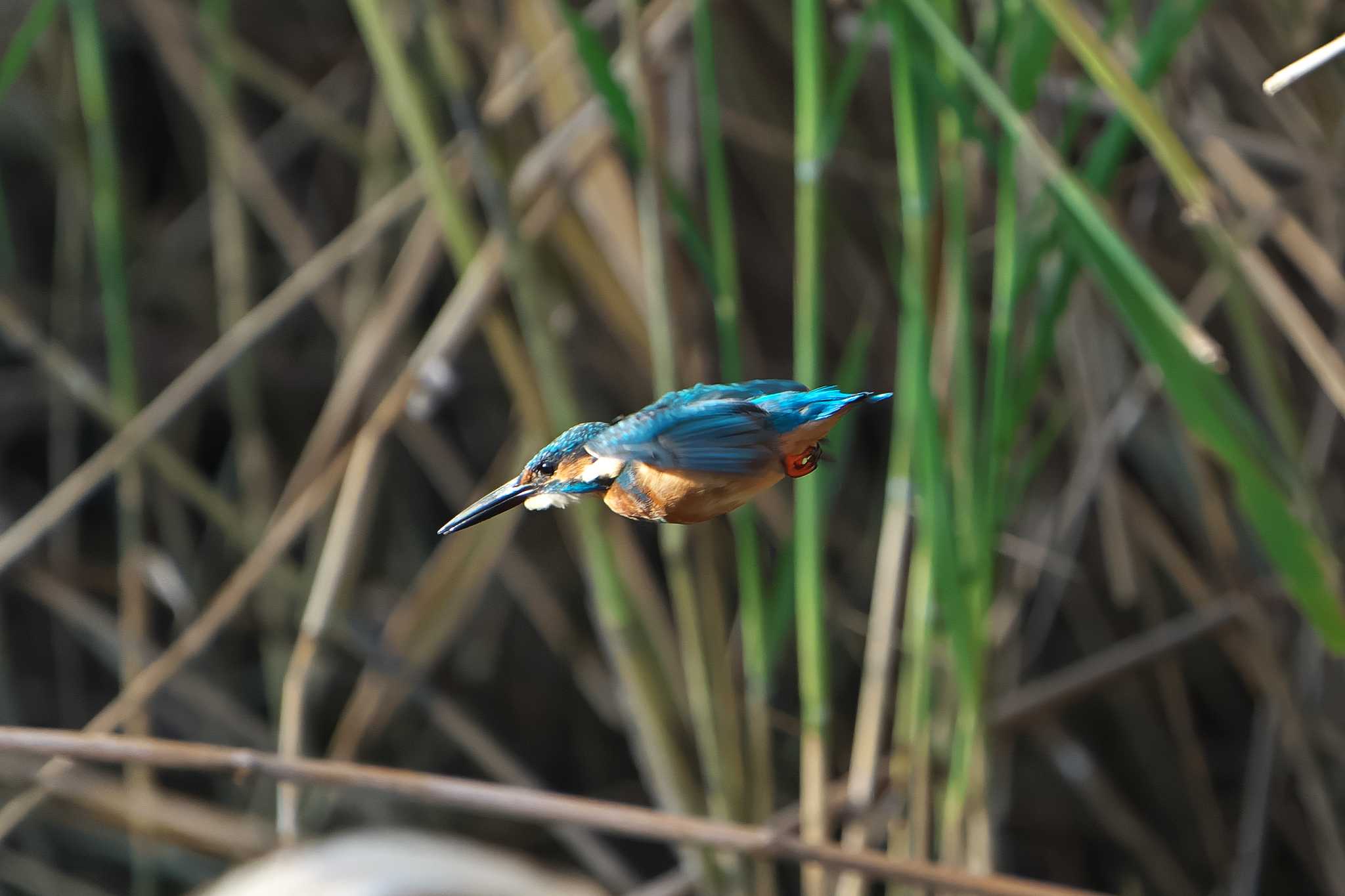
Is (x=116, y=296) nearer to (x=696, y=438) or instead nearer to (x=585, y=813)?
(x=585, y=813)

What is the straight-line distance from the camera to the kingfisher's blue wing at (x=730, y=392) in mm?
361

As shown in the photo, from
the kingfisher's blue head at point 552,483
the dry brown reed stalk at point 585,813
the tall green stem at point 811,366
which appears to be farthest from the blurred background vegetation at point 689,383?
the kingfisher's blue head at point 552,483

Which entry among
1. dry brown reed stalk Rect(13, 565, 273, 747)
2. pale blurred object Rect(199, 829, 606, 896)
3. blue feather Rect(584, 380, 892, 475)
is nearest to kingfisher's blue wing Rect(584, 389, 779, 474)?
blue feather Rect(584, 380, 892, 475)

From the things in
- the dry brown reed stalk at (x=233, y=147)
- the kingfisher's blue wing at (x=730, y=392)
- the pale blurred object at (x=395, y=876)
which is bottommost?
the kingfisher's blue wing at (x=730, y=392)

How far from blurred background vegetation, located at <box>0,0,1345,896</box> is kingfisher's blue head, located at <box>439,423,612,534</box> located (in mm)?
207

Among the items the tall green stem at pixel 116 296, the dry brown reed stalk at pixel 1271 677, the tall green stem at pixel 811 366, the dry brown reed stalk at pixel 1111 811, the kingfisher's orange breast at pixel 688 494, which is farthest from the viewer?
the dry brown reed stalk at pixel 1111 811

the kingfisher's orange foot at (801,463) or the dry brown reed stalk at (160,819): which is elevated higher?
the dry brown reed stalk at (160,819)

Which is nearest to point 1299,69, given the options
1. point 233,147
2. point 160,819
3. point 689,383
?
point 689,383

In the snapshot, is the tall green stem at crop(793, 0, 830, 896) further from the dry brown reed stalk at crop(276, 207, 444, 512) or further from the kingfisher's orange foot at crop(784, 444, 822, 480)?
the dry brown reed stalk at crop(276, 207, 444, 512)

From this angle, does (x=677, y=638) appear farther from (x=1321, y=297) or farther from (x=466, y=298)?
(x=1321, y=297)

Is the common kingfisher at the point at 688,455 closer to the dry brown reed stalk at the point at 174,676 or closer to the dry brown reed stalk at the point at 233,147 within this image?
the dry brown reed stalk at the point at 233,147

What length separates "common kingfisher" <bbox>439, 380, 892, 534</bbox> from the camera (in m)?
0.30

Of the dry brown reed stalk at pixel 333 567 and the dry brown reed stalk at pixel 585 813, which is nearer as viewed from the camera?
the dry brown reed stalk at pixel 585 813

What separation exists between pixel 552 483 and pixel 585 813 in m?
0.44
